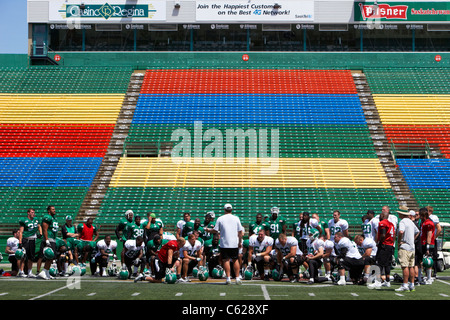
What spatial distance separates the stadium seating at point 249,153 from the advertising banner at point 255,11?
3.18m

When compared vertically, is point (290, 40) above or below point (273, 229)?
above

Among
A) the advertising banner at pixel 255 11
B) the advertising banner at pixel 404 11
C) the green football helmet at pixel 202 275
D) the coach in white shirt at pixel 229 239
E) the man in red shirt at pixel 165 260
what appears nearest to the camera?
the coach in white shirt at pixel 229 239

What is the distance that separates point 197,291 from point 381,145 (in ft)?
58.9

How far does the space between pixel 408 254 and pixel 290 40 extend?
24.6m

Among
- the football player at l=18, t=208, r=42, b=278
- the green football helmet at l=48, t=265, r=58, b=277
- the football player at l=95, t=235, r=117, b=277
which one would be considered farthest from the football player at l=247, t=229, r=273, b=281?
the football player at l=18, t=208, r=42, b=278

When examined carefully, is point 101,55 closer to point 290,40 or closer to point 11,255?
point 290,40

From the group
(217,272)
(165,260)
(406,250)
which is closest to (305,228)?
(217,272)

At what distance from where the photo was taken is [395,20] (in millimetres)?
33219

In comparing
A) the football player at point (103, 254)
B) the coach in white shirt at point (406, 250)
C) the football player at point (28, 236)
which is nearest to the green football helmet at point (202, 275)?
the football player at point (103, 254)

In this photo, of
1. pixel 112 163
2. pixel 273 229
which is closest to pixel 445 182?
pixel 273 229

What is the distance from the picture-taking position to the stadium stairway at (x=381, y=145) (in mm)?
23400

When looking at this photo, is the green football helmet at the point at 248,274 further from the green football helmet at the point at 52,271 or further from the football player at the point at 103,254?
the green football helmet at the point at 52,271

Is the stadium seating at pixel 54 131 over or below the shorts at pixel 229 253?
over

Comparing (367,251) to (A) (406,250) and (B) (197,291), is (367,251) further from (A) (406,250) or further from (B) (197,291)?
(B) (197,291)
